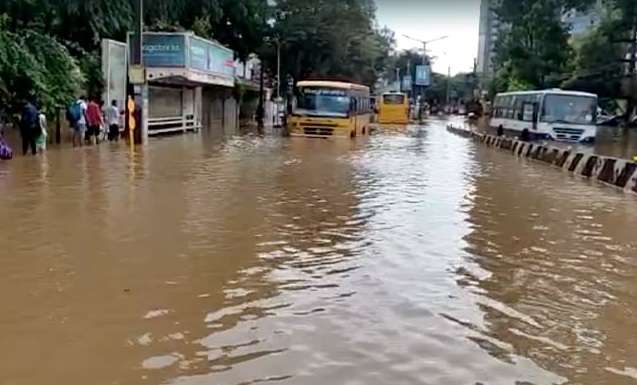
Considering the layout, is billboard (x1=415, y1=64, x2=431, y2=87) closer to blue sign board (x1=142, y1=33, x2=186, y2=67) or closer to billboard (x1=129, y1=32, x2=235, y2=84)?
billboard (x1=129, y1=32, x2=235, y2=84)

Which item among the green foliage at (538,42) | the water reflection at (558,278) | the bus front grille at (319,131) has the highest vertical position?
the green foliage at (538,42)

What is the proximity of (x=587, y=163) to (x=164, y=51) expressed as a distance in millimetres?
16561

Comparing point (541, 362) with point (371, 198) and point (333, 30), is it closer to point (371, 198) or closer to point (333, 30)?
point (371, 198)

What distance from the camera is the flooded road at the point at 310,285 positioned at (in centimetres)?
520

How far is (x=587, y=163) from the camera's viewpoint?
64.5 feet

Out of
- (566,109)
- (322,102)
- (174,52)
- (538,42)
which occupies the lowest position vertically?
(566,109)

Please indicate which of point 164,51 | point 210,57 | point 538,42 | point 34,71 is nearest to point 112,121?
point 164,51

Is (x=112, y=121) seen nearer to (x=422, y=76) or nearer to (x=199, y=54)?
(x=199, y=54)

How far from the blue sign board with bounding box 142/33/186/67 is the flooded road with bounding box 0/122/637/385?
51.8 ft

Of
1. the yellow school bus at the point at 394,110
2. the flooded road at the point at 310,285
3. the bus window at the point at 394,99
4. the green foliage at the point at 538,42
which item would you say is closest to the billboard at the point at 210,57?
the flooded road at the point at 310,285

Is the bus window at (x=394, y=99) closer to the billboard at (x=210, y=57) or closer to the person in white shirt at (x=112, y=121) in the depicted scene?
the billboard at (x=210, y=57)

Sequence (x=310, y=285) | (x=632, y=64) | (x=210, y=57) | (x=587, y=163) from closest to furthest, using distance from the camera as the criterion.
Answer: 1. (x=310, y=285)
2. (x=587, y=163)
3. (x=210, y=57)
4. (x=632, y=64)

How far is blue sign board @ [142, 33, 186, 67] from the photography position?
2981 centimetres

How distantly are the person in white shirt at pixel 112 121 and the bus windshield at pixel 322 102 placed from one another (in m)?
9.03
